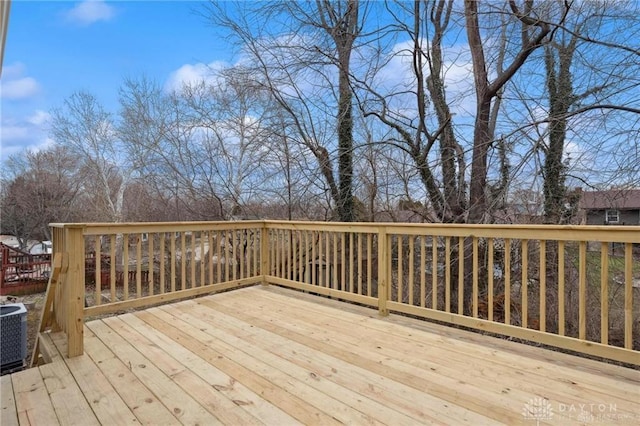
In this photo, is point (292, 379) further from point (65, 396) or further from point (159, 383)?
point (65, 396)

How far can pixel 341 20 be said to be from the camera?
5223mm

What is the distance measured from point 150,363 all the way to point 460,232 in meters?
2.56

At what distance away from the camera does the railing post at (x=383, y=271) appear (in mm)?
3371

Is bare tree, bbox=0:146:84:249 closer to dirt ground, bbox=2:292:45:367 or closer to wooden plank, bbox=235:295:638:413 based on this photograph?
dirt ground, bbox=2:292:45:367

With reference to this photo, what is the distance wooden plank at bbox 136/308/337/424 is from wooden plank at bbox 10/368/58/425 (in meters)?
0.86

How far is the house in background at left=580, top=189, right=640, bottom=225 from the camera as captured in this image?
386 centimetres

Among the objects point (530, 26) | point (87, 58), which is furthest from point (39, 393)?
point (87, 58)

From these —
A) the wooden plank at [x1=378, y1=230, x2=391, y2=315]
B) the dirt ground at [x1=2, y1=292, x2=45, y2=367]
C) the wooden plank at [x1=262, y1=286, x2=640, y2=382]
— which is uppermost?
the wooden plank at [x1=378, y1=230, x2=391, y2=315]

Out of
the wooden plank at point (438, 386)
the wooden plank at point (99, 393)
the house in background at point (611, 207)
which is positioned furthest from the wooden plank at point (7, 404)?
the house in background at point (611, 207)

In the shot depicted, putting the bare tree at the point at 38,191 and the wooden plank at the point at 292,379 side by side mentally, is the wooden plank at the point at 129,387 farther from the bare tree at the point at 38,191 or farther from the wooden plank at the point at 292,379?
the bare tree at the point at 38,191

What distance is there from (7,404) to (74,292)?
31.5 inches

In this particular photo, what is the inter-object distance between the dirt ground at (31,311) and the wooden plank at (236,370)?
16.7 feet

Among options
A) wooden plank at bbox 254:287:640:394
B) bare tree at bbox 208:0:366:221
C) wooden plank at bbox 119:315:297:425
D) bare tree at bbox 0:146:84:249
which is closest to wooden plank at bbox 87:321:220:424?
wooden plank at bbox 119:315:297:425

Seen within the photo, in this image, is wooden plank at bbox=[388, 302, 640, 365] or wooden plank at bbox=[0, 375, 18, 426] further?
wooden plank at bbox=[388, 302, 640, 365]
